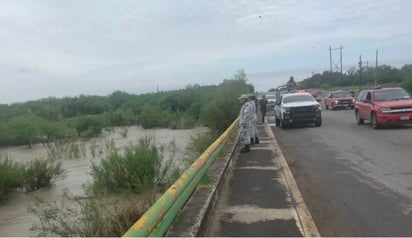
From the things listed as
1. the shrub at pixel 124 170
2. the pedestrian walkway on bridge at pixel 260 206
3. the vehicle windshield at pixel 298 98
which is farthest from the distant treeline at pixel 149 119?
the pedestrian walkway on bridge at pixel 260 206

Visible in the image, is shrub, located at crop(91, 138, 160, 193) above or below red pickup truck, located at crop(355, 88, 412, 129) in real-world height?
below

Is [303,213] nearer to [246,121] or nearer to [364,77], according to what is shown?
[246,121]

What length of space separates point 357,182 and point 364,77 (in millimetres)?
105961

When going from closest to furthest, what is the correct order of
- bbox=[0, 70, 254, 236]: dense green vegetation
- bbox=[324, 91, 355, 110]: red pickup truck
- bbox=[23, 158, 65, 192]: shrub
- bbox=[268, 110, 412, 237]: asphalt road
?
bbox=[268, 110, 412, 237]: asphalt road → bbox=[0, 70, 254, 236]: dense green vegetation → bbox=[23, 158, 65, 192]: shrub → bbox=[324, 91, 355, 110]: red pickup truck

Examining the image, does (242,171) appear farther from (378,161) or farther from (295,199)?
A: (378,161)

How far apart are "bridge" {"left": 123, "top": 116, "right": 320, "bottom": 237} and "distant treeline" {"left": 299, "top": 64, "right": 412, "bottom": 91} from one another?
7323 cm

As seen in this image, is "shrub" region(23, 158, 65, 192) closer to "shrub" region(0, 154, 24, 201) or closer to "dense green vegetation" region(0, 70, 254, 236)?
"dense green vegetation" region(0, 70, 254, 236)

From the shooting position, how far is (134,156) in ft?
38.5

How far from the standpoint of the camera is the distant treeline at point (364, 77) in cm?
9225

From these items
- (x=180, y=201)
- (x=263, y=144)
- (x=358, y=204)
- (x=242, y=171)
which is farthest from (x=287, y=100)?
(x=180, y=201)

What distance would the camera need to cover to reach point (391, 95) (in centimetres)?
2061

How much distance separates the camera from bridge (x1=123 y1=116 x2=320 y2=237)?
4417mm

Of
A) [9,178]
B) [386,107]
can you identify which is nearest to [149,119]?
[386,107]

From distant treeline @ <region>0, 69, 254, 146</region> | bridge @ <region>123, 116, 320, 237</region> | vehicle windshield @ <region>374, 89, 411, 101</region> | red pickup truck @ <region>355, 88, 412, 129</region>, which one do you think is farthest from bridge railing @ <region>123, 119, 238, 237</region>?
distant treeline @ <region>0, 69, 254, 146</region>
